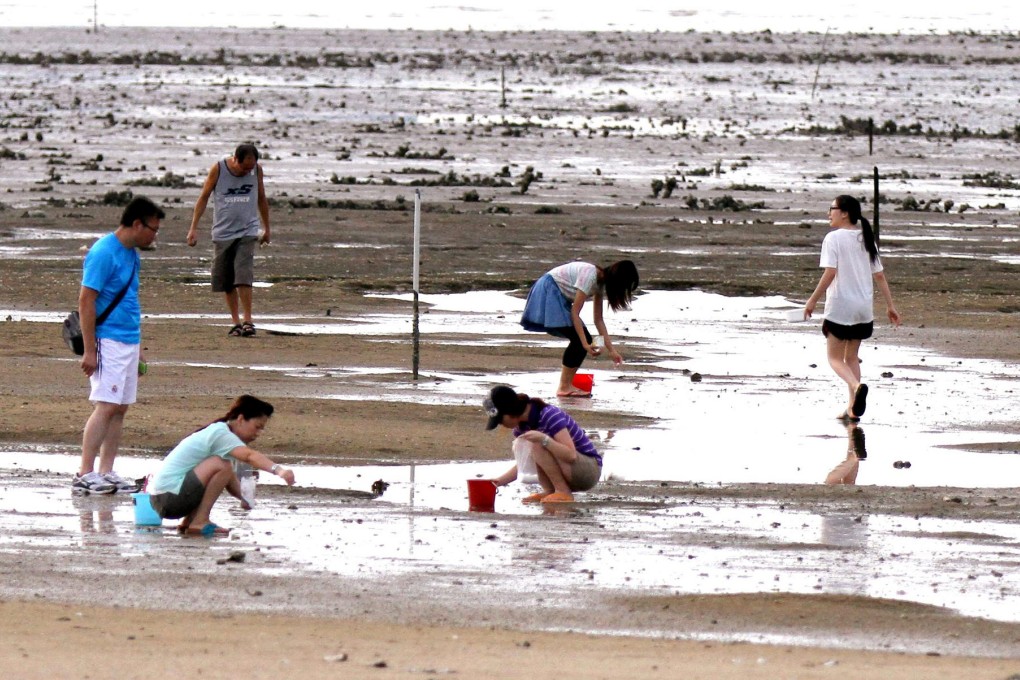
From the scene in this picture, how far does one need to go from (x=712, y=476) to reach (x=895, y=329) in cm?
912

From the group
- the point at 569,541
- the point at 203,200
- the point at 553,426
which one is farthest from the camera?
the point at 203,200

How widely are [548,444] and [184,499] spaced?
208 centimetres

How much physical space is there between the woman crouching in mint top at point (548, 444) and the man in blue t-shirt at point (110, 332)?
6.48 feet

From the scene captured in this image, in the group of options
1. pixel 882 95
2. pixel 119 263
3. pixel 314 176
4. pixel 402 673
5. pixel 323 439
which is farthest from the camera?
pixel 882 95

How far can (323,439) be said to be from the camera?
1242 centimetres

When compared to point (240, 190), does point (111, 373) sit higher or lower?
lower

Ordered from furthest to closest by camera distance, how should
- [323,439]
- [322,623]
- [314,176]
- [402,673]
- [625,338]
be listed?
[314,176], [625,338], [323,439], [322,623], [402,673]

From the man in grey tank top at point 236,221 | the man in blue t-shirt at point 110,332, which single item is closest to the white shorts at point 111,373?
the man in blue t-shirt at point 110,332

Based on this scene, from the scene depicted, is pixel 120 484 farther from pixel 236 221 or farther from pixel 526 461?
pixel 236 221

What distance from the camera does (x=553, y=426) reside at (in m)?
10.6

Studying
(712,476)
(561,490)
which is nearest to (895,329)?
(712,476)

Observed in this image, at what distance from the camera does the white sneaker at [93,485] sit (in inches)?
405

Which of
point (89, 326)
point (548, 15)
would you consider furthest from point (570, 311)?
point (548, 15)

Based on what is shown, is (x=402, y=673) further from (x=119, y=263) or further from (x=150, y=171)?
(x=150, y=171)
